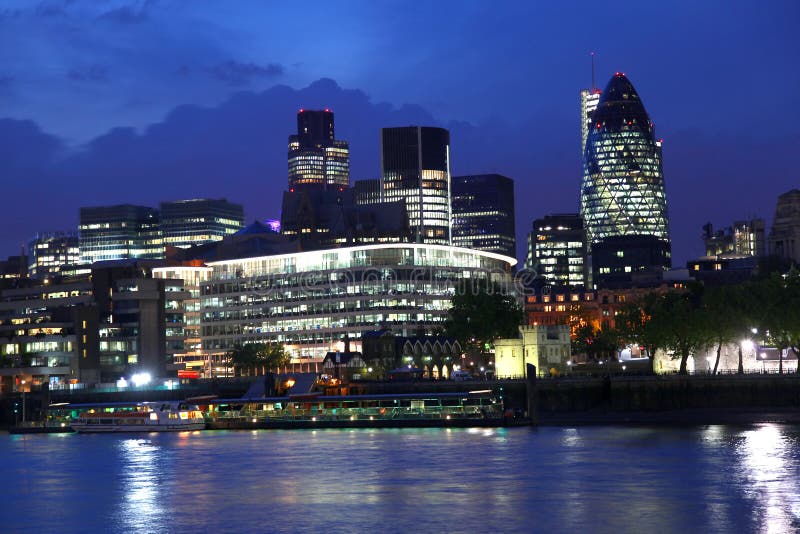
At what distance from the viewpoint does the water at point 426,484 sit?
74.0 metres

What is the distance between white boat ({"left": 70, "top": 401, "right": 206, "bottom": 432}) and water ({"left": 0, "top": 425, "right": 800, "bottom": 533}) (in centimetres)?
2470

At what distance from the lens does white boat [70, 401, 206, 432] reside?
157000 millimetres

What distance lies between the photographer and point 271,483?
92.9m

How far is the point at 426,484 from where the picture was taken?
89375 millimetres

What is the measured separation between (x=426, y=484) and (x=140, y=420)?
76.9 metres

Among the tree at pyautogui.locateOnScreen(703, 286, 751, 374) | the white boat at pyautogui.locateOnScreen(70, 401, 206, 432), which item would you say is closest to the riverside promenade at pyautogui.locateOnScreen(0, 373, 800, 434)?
the white boat at pyautogui.locateOnScreen(70, 401, 206, 432)

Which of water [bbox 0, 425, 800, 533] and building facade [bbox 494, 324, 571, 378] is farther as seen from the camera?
building facade [bbox 494, 324, 571, 378]

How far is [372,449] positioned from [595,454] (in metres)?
22.9

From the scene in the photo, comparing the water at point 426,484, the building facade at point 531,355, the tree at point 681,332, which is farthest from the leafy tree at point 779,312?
the building facade at point 531,355

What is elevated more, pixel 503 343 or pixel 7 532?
pixel 503 343

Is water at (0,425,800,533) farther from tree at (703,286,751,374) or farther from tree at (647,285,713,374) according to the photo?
tree at (647,285,713,374)

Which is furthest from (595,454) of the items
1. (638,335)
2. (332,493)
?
(638,335)

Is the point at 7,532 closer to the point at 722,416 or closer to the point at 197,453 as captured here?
the point at 197,453

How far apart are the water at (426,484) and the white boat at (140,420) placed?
81.0 feet
